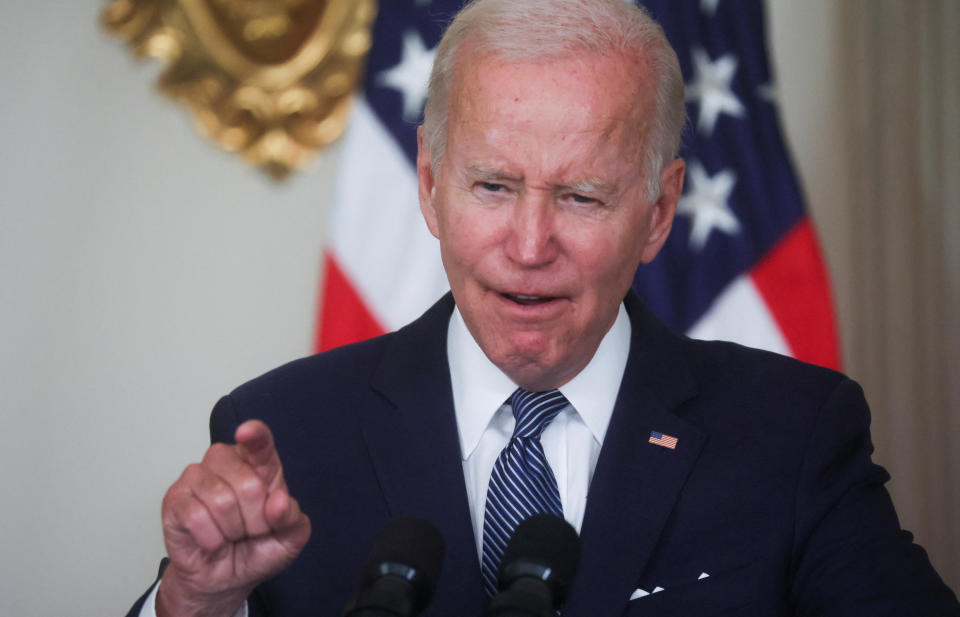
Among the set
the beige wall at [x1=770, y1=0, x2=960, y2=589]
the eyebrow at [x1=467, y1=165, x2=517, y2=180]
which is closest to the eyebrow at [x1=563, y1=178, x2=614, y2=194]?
the eyebrow at [x1=467, y1=165, x2=517, y2=180]

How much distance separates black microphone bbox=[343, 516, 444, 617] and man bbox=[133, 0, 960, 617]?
721 mm

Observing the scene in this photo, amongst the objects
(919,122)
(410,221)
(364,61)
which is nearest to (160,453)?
(410,221)

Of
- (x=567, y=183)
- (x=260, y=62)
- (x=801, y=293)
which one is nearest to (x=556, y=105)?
(x=567, y=183)

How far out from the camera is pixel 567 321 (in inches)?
66.2

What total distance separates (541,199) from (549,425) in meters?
0.45

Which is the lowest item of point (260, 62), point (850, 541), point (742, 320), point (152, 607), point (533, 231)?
point (152, 607)

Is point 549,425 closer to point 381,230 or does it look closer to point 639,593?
point 639,593

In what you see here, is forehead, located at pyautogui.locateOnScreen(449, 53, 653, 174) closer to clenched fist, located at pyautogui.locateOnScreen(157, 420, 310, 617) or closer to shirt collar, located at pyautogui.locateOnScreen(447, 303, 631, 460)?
shirt collar, located at pyautogui.locateOnScreen(447, 303, 631, 460)

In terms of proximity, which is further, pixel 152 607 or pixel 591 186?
pixel 591 186

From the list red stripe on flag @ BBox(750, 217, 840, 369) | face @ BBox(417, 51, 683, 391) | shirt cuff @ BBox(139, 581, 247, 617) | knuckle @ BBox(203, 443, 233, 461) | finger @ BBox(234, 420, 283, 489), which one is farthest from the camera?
red stripe on flag @ BBox(750, 217, 840, 369)

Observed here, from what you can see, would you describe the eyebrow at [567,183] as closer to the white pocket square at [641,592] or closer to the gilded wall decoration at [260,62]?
the white pocket square at [641,592]

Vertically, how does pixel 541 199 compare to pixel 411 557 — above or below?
above

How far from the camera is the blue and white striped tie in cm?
169

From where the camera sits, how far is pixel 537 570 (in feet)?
2.91
